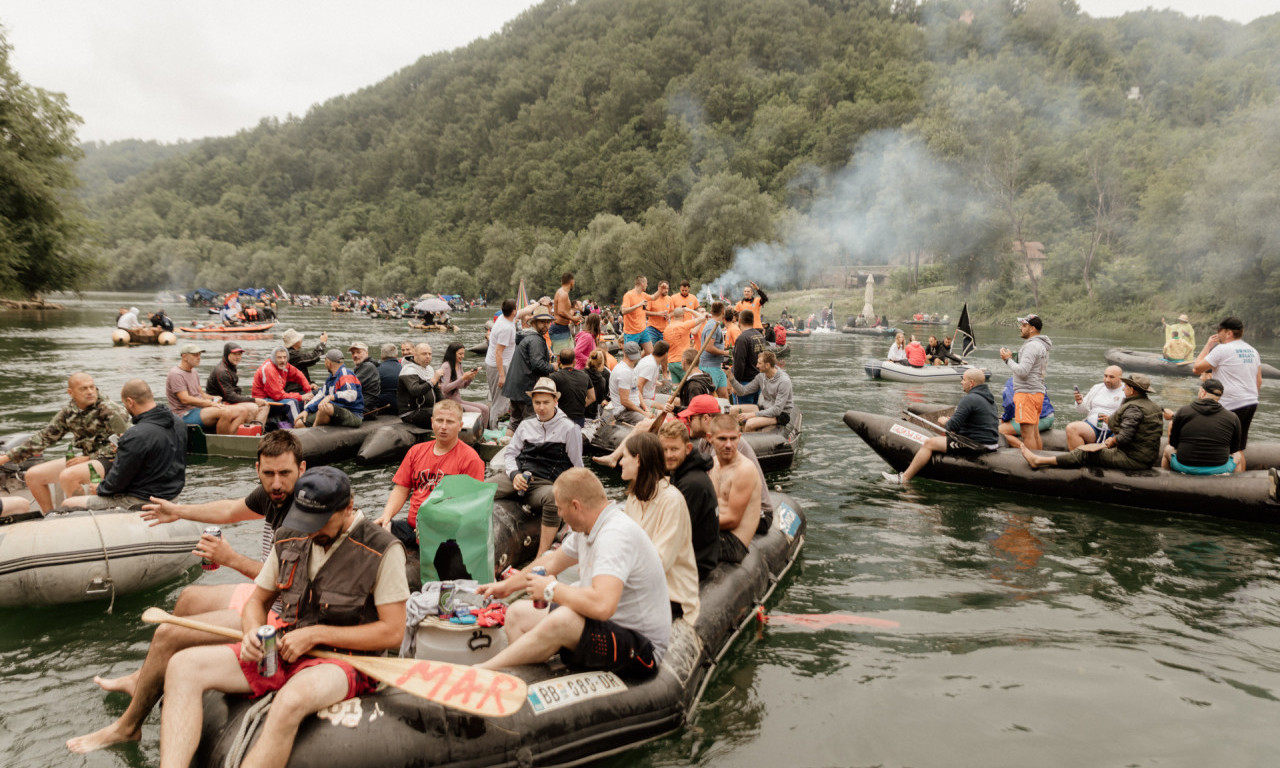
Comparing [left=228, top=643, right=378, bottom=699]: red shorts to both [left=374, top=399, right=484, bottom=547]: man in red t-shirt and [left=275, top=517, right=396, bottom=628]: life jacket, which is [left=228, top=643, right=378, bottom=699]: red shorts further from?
[left=374, top=399, right=484, bottom=547]: man in red t-shirt

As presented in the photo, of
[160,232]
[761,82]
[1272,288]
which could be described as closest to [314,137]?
[160,232]

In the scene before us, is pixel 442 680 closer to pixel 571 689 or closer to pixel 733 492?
pixel 571 689

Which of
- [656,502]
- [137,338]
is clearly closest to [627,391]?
[656,502]

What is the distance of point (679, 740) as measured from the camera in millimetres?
4223

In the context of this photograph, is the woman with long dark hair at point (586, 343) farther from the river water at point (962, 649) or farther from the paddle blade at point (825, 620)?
the paddle blade at point (825, 620)

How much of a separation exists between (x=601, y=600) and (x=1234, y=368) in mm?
9044

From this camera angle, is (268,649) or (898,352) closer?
(268,649)

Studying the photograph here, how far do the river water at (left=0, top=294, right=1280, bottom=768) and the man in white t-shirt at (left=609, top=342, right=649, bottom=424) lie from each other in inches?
110

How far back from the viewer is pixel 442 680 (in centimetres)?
352

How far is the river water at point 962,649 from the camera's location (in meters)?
4.30

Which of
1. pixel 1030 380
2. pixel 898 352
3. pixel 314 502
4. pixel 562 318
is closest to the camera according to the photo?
pixel 314 502

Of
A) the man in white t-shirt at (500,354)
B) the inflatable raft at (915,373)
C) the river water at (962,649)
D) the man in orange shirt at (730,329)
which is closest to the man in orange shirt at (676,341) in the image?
the man in orange shirt at (730,329)

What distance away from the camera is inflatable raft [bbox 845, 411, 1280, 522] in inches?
318

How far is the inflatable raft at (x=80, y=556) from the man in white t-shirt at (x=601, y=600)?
3.60 metres
